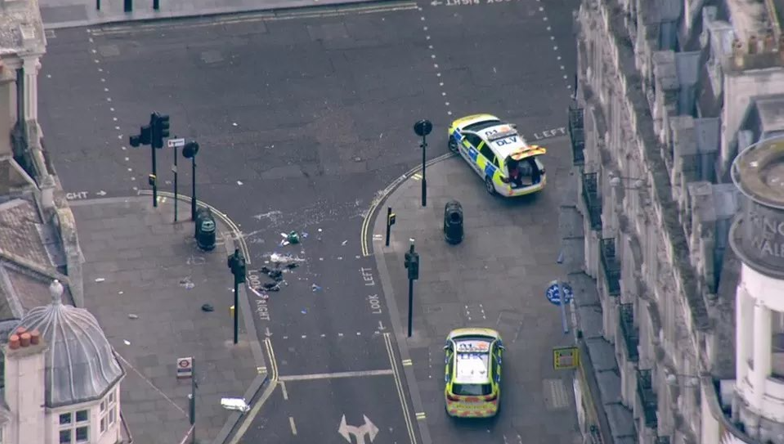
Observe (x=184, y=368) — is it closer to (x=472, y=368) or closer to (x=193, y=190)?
(x=193, y=190)

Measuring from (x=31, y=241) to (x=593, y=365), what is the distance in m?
25.6

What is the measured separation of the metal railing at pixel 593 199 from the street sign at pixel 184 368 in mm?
20066

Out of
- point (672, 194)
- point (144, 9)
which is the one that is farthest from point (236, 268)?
point (144, 9)

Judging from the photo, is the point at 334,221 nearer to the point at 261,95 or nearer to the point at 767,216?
the point at 261,95

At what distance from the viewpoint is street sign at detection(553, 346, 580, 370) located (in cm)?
13938

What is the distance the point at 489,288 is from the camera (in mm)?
151375

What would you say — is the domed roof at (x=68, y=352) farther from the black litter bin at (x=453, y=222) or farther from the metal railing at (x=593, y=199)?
the black litter bin at (x=453, y=222)

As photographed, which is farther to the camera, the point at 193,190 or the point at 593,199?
the point at 193,190

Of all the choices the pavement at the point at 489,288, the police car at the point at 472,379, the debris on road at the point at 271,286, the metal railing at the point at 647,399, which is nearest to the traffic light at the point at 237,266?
the debris on road at the point at 271,286

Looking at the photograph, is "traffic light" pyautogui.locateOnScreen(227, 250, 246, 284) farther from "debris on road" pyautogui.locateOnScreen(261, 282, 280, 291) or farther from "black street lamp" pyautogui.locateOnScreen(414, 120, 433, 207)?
"black street lamp" pyautogui.locateOnScreen(414, 120, 433, 207)

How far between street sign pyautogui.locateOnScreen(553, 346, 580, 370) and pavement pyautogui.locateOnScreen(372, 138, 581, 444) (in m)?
3.88

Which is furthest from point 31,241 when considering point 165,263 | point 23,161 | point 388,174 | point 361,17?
point 361,17

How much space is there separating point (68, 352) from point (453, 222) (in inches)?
1473

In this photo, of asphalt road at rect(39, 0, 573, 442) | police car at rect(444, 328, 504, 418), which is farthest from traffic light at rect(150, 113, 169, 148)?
police car at rect(444, 328, 504, 418)
